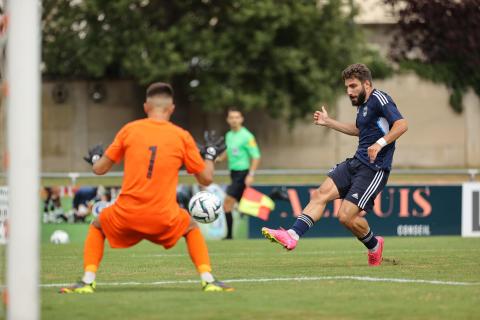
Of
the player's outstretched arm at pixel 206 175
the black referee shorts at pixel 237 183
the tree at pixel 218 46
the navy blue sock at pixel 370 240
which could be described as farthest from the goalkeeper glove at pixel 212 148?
the tree at pixel 218 46

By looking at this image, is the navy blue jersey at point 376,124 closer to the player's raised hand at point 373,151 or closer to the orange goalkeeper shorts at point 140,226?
the player's raised hand at point 373,151

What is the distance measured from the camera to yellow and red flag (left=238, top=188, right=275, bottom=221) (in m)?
22.3

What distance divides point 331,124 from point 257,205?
29.3ft

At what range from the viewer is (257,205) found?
2242 centimetres

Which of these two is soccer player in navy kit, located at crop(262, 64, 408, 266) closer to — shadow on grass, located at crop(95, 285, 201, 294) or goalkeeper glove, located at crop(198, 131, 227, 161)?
shadow on grass, located at crop(95, 285, 201, 294)

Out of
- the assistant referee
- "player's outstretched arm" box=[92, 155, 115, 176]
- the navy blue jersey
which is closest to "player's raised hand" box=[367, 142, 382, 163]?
the navy blue jersey

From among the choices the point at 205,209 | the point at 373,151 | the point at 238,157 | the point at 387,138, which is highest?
the point at 238,157

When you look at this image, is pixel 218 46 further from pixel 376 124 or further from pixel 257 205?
pixel 376 124

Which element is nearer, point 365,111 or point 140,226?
point 140,226

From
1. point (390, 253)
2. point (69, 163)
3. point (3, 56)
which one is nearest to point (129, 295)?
point (3, 56)

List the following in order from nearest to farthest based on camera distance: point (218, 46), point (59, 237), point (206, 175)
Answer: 1. point (206, 175)
2. point (59, 237)
3. point (218, 46)

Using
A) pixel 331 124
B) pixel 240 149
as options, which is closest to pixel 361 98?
pixel 331 124

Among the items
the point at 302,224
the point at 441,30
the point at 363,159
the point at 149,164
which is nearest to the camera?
the point at 149,164

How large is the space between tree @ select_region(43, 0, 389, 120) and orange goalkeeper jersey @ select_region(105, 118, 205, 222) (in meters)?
34.4
